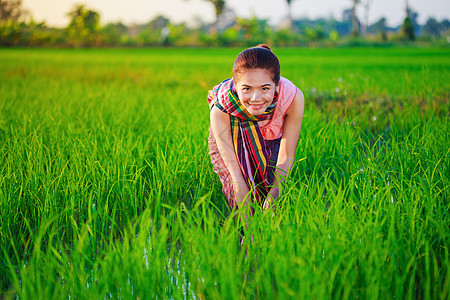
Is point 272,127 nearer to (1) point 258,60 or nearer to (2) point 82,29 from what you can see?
(1) point 258,60

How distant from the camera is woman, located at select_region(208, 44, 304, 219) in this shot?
5.41 ft

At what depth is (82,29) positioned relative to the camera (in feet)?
100

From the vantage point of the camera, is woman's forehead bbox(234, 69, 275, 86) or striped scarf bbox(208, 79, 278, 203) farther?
striped scarf bbox(208, 79, 278, 203)

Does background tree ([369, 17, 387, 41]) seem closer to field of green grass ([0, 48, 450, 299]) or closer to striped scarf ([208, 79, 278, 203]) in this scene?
field of green grass ([0, 48, 450, 299])

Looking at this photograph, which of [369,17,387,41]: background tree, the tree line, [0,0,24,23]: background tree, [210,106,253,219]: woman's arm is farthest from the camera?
[369,17,387,41]: background tree

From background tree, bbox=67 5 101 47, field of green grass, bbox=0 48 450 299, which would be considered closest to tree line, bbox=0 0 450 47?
background tree, bbox=67 5 101 47

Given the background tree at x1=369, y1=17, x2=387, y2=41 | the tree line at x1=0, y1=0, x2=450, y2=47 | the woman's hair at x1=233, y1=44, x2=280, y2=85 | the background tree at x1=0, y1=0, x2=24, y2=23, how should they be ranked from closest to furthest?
the woman's hair at x1=233, y1=44, x2=280, y2=85 < the tree line at x1=0, y1=0, x2=450, y2=47 < the background tree at x1=0, y1=0, x2=24, y2=23 < the background tree at x1=369, y1=17, x2=387, y2=41

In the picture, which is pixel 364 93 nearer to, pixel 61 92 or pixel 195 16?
pixel 61 92

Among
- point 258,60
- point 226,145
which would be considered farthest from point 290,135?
point 258,60

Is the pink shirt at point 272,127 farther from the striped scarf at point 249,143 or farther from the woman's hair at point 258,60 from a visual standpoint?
the woman's hair at point 258,60

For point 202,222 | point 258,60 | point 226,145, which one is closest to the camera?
point 258,60

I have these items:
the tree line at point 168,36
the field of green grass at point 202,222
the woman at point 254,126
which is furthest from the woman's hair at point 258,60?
the tree line at point 168,36

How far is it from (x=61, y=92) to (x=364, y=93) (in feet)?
12.7

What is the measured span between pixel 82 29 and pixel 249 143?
106ft
